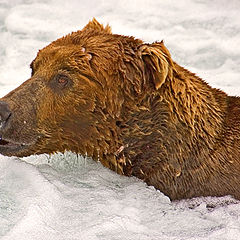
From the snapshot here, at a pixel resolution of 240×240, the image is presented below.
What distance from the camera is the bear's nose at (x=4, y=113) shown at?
182 inches

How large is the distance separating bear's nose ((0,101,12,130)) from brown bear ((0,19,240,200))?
0.01 meters

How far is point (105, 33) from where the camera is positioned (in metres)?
5.20

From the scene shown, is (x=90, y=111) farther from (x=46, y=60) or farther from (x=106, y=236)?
(x=106, y=236)

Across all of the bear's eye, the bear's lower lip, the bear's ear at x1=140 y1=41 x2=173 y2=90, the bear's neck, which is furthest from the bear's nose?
the bear's ear at x1=140 y1=41 x2=173 y2=90

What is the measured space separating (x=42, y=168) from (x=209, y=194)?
1.95 metres

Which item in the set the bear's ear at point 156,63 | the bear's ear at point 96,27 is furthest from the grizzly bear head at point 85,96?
the bear's ear at point 96,27

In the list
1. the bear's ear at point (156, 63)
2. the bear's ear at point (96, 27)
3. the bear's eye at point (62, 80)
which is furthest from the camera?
the bear's ear at point (96, 27)

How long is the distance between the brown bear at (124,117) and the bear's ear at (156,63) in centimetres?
1

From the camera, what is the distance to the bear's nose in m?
4.63

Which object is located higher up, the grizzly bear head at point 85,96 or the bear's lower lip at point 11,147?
the grizzly bear head at point 85,96

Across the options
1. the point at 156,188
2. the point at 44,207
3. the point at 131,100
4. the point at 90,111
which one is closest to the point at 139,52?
the point at 131,100

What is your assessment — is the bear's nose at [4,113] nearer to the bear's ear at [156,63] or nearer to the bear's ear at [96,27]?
the bear's ear at [96,27]

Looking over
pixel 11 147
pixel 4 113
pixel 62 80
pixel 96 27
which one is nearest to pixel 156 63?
pixel 62 80

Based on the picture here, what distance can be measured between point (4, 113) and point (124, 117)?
1.30m
